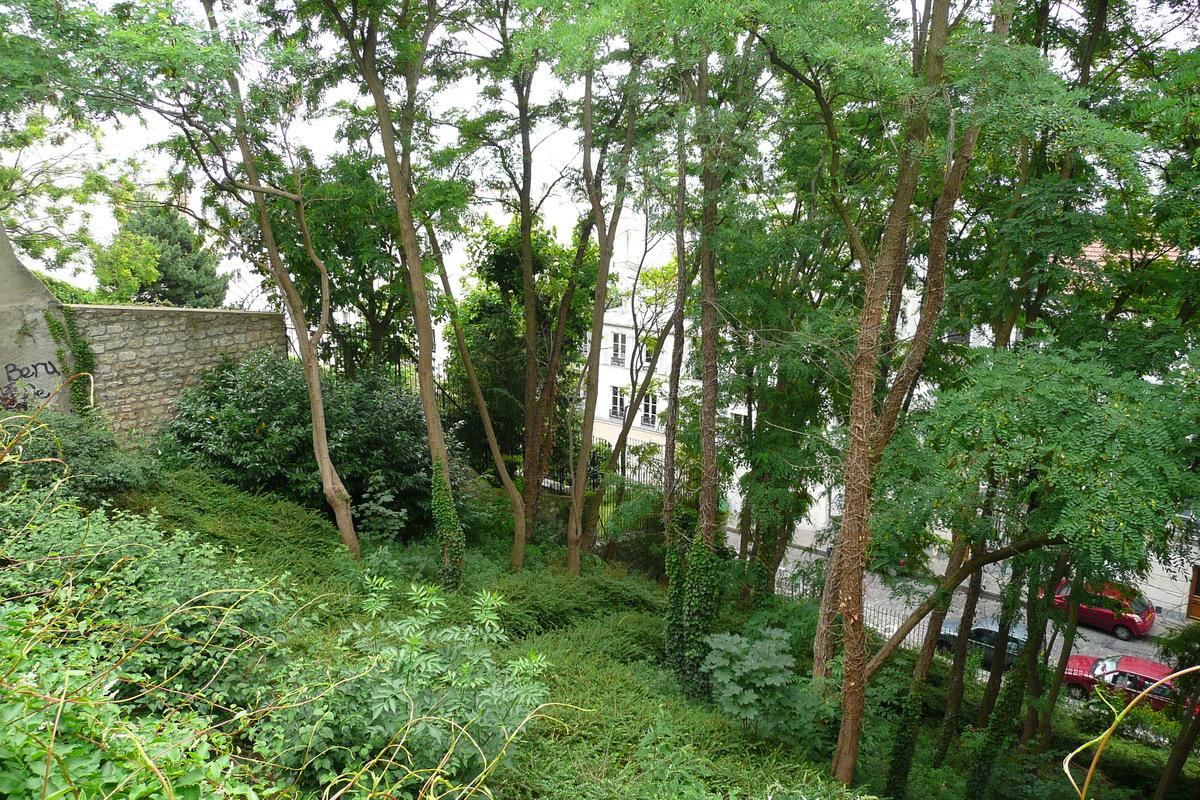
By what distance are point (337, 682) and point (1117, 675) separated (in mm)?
13289

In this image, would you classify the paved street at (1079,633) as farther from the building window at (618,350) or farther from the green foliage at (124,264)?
the green foliage at (124,264)

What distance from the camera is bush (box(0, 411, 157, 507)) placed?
6.58 meters

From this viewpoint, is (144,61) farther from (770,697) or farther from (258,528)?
(770,697)

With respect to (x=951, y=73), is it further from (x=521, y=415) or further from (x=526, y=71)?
(x=521, y=415)

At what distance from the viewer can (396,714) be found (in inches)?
137

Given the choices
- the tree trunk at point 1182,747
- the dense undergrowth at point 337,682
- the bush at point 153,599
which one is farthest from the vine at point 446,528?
the tree trunk at point 1182,747

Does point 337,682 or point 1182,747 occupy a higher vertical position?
point 337,682

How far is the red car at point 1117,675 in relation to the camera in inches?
436

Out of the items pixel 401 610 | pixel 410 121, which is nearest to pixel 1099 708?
pixel 401 610

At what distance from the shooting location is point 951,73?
7066 millimetres

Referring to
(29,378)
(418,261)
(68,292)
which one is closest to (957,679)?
(418,261)

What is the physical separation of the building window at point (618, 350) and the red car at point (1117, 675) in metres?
12.4

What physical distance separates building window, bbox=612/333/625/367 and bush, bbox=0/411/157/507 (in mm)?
13610

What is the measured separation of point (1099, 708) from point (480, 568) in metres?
9.84
